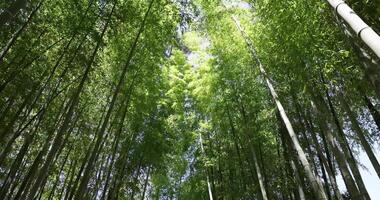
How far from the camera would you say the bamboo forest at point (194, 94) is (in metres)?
4.74

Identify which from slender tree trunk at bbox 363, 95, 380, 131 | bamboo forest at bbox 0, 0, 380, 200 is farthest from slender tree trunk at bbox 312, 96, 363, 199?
slender tree trunk at bbox 363, 95, 380, 131

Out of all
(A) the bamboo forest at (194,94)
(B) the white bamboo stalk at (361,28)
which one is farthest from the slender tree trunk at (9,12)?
(B) the white bamboo stalk at (361,28)

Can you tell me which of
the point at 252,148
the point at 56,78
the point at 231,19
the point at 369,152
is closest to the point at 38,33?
the point at 56,78

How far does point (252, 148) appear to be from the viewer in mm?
7176

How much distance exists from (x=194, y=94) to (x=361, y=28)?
7.21 metres

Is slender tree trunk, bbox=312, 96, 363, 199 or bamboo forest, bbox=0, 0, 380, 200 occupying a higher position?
bamboo forest, bbox=0, 0, 380, 200

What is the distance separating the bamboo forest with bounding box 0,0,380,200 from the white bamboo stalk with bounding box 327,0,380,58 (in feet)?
0.04

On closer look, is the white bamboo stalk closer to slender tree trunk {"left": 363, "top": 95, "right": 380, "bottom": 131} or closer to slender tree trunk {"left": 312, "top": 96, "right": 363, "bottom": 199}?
slender tree trunk {"left": 312, "top": 96, "right": 363, "bottom": 199}

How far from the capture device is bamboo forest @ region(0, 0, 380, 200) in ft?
15.6

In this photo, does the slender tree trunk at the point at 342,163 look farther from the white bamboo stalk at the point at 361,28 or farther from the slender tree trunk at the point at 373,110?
the white bamboo stalk at the point at 361,28

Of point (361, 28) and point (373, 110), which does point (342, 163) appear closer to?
point (373, 110)

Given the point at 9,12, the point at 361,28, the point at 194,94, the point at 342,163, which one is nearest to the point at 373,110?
the point at 342,163

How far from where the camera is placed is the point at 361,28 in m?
2.23

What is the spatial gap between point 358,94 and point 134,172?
6.04 metres
